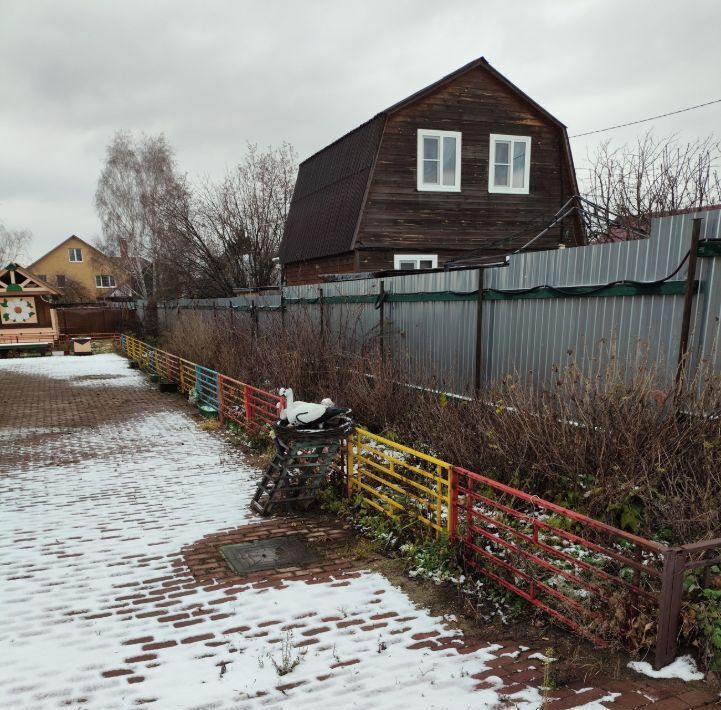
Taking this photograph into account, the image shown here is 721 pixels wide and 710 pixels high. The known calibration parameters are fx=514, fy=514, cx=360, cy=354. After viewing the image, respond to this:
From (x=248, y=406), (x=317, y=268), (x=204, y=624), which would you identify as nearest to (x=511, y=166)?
(x=317, y=268)

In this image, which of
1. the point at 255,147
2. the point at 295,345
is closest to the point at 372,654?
the point at 295,345

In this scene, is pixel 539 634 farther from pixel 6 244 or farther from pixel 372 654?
pixel 6 244

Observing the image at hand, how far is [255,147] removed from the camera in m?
26.2

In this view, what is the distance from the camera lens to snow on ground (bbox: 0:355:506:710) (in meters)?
3.03

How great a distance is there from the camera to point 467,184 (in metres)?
15.0

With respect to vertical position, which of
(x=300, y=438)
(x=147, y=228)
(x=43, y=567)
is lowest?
(x=43, y=567)

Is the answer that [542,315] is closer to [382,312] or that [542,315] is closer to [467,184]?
[382,312]

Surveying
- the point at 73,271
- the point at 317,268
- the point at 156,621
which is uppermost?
the point at 73,271

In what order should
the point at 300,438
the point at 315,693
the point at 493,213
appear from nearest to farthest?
the point at 315,693 → the point at 300,438 → the point at 493,213

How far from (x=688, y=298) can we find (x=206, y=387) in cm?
1078

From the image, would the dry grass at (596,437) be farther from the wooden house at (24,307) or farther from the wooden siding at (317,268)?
the wooden house at (24,307)

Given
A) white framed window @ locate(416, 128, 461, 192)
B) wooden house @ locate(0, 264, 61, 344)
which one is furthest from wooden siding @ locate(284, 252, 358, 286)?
wooden house @ locate(0, 264, 61, 344)

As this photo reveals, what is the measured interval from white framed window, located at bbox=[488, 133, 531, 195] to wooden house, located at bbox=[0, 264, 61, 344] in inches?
880

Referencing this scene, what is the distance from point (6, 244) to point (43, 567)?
69605 millimetres
